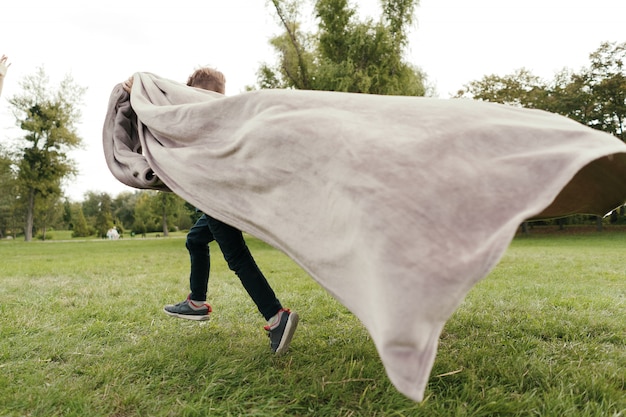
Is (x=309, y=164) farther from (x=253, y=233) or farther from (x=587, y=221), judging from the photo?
(x=587, y=221)

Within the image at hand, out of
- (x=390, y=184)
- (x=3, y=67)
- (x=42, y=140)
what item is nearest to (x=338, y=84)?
(x=3, y=67)

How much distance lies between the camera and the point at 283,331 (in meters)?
2.78

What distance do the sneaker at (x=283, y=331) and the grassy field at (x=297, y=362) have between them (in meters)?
0.07

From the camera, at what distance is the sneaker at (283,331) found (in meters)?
2.77

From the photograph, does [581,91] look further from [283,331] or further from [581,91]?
[283,331]

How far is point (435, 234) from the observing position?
4.88 feet

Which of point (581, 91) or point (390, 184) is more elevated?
point (581, 91)

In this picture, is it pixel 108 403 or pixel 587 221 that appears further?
pixel 587 221

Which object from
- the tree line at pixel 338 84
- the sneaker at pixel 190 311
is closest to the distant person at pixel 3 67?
the sneaker at pixel 190 311

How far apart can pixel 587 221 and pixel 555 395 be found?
3737cm

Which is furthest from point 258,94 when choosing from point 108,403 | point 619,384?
point 619,384

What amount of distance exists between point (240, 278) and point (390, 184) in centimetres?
160

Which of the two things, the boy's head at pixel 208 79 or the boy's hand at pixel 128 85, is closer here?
the boy's hand at pixel 128 85

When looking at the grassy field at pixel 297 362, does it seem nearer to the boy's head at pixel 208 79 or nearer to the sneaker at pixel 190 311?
the sneaker at pixel 190 311
